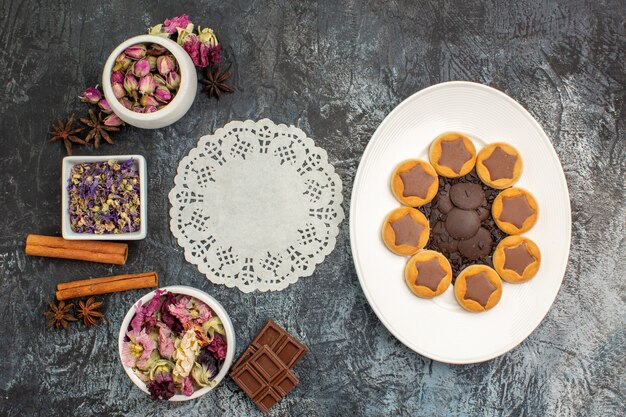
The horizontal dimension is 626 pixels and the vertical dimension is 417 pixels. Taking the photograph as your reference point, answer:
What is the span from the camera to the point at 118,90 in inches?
68.8

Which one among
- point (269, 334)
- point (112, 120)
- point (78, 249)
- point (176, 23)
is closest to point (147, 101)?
point (112, 120)

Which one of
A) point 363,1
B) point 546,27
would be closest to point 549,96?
point 546,27

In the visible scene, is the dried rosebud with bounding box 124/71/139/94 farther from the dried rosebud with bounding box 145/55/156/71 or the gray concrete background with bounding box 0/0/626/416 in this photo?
the gray concrete background with bounding box 0/0/626/416

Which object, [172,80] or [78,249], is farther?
[78,249]

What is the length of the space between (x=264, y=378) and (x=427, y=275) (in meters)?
0.62

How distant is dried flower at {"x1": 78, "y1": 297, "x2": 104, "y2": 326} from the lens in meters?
1.88

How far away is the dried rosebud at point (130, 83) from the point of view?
1733mm

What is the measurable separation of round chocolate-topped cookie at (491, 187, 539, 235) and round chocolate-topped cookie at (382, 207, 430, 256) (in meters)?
0.26

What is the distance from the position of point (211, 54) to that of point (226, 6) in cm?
21

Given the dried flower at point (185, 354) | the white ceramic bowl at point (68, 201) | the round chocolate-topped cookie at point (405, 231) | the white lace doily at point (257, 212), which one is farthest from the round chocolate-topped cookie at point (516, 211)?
the white ceramic bowl at point (68, 201)

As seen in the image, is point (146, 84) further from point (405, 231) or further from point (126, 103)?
point (405, 231)

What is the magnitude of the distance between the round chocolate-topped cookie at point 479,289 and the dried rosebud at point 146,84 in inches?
45.8

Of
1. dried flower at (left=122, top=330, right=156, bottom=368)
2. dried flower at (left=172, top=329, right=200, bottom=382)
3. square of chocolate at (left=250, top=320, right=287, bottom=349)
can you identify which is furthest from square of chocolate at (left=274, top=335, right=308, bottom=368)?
dried flower at (left=122, top=330, right=156, bottom=368)

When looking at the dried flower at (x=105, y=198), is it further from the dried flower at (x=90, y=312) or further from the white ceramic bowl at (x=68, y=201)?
the dried flower at (x=90, y=312)
